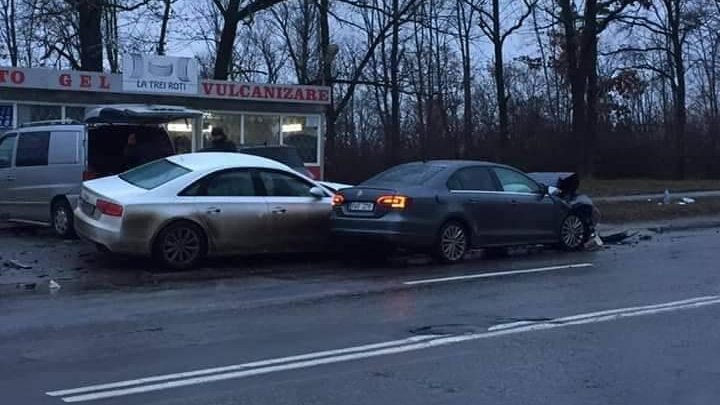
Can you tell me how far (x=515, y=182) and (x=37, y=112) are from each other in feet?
36.4

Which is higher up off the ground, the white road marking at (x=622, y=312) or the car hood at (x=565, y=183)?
the car hood at (x=565, y=183)

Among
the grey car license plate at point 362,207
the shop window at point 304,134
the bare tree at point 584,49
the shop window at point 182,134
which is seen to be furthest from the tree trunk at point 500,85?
the grey car license plate at point 362,207

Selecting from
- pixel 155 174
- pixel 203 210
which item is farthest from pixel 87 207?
pixel 203 210

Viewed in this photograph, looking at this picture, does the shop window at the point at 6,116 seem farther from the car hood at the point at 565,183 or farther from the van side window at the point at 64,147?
the car hood at the point at 565,183

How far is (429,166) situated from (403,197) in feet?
3.69

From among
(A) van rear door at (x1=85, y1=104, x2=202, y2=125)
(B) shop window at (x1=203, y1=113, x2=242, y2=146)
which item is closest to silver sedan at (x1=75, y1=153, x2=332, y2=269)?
(A) van rear door at (x1=85, y1=104, x2=202, y2=125)

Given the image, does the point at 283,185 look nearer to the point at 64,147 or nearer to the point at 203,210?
the point at 203,210

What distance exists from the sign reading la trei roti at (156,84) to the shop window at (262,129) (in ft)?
1.69

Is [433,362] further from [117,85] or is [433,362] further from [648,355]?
[117,85]

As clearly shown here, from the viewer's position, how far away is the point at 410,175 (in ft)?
48.5

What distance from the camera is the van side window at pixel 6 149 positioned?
1683cm


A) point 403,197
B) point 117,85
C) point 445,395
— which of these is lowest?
point 445,395

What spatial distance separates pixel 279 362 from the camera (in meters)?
7.80

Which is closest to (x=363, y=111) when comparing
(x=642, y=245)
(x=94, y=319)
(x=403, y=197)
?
(x=642, y=245)
